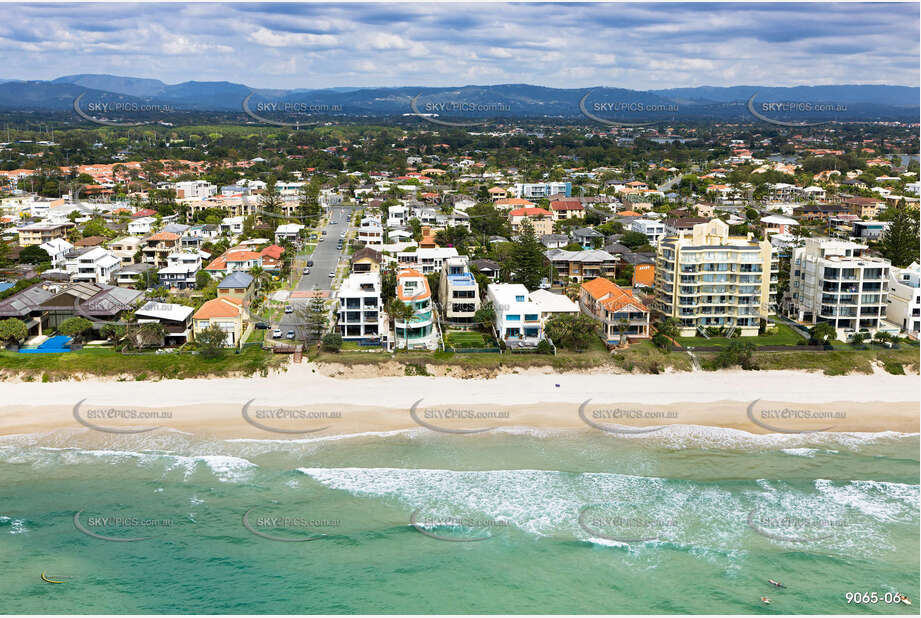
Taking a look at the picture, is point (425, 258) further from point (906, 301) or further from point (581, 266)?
point (906, 301)

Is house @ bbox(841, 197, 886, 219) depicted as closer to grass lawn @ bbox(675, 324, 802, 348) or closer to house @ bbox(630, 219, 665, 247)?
house @ bbox(630, 219, 665, 247)

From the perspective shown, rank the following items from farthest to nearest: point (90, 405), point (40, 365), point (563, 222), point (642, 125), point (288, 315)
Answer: point (642, 125), point (563, 222), point (288, 315), point (40, 365), point (90, 405)

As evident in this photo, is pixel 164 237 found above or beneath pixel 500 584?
above

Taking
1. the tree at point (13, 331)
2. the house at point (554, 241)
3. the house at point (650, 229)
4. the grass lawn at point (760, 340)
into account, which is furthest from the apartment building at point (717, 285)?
the tree at point (13, 331)

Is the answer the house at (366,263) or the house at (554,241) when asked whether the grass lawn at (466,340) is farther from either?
the house at (554,241)

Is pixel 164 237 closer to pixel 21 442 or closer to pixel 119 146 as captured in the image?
pixel 21 442

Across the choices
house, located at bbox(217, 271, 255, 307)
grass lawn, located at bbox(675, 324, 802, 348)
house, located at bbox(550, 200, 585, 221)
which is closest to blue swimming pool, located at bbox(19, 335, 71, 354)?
house, located at bbox(217, 271, 255, 307)

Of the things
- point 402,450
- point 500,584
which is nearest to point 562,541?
point 500,584
